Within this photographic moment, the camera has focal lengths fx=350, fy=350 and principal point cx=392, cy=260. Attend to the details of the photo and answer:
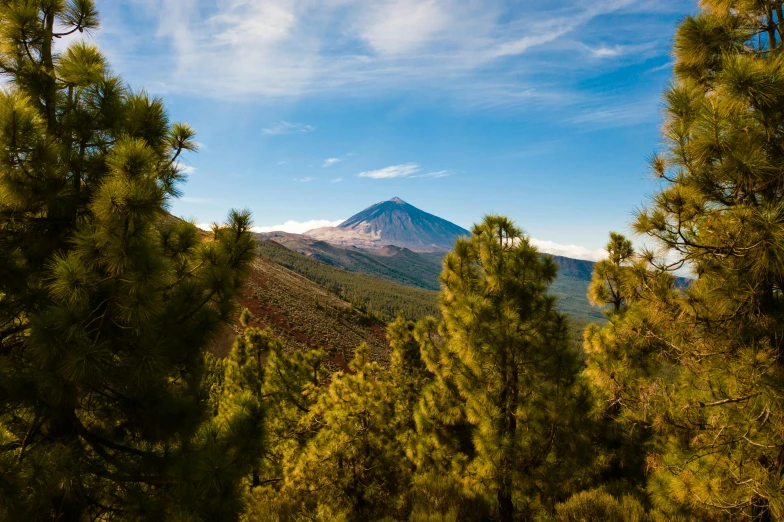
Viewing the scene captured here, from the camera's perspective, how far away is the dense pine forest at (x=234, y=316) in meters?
3.33

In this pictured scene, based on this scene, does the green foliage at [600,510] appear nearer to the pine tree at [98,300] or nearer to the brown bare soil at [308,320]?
the pine tree at [98,300]

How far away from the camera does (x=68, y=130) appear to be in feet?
13.5

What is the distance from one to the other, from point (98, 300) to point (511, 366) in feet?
20.9

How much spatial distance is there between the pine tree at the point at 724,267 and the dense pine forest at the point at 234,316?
26 millimetres

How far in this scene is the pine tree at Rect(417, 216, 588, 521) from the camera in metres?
6.59

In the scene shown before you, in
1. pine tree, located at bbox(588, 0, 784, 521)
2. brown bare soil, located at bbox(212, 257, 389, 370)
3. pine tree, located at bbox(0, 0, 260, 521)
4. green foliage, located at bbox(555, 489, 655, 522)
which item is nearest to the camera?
pine tree, located at bbox(0, 0, 260, 521)

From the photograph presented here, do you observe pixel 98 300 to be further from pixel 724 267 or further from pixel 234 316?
pixel 724 267

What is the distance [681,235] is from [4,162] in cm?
752

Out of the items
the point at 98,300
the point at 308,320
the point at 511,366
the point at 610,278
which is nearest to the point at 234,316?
the point at 98,300

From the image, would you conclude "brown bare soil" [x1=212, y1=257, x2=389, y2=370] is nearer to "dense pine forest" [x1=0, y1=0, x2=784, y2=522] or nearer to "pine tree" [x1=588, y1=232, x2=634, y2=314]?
"pine tree" [x1=588, y1=232, x2=634, y2=314]

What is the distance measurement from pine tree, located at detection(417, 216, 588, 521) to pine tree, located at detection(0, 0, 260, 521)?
425 centimetres

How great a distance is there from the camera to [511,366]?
6.74m

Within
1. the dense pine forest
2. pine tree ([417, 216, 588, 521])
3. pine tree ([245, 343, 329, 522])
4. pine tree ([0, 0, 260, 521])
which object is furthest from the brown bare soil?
pine tree ([0, 0, 260, 521])

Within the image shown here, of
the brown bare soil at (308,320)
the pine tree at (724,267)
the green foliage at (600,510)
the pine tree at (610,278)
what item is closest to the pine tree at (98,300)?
the pine tree at (724,267)
